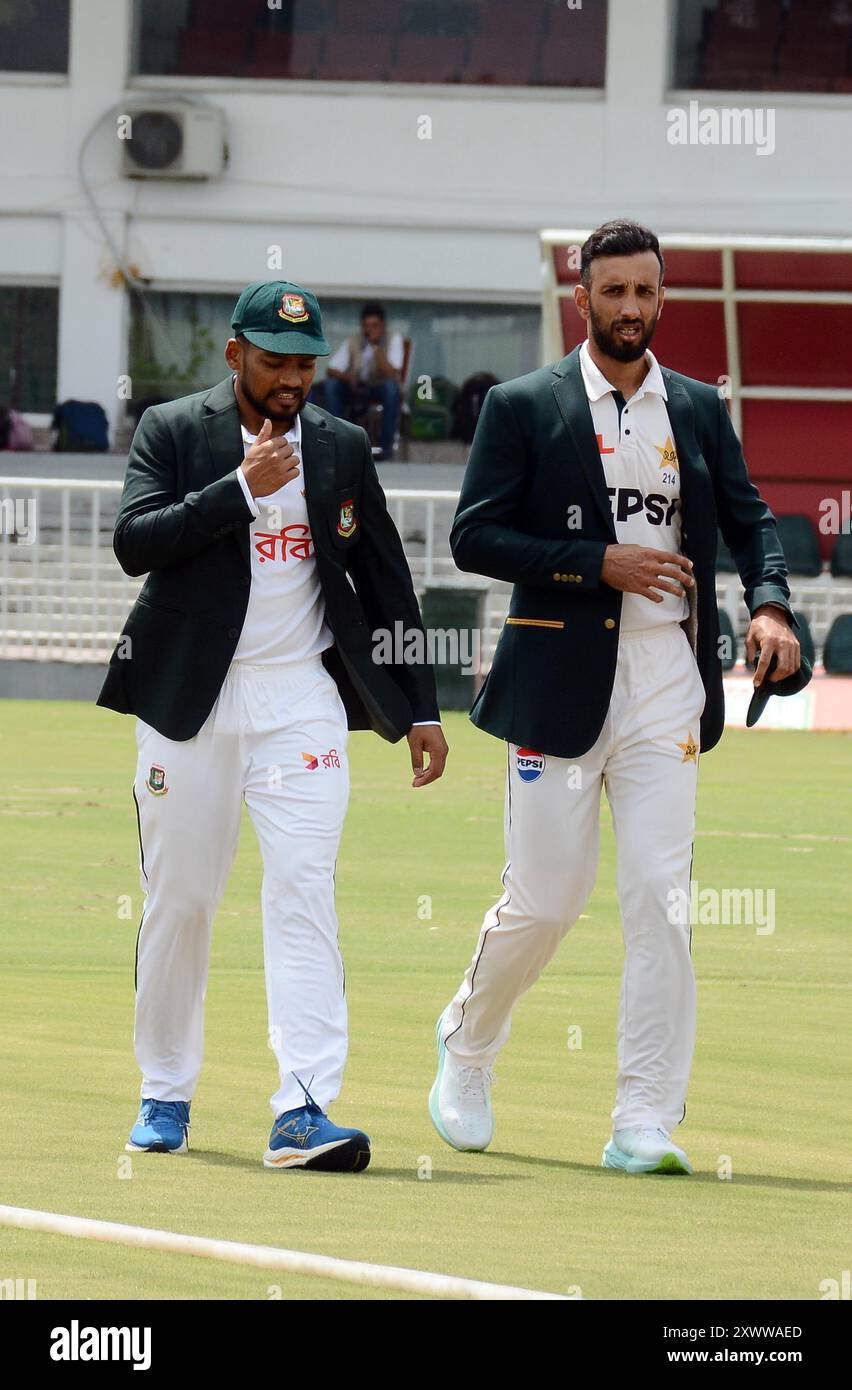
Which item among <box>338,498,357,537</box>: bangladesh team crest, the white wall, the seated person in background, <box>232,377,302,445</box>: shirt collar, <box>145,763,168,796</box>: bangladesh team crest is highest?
the white wall

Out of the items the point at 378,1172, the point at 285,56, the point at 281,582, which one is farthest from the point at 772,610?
the point at 285,56

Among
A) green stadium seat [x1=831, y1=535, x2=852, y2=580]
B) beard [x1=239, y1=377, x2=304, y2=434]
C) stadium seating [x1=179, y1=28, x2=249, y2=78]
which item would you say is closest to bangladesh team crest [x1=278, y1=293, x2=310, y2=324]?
beard [x1=239, y1=377, x2=304, y2=434]

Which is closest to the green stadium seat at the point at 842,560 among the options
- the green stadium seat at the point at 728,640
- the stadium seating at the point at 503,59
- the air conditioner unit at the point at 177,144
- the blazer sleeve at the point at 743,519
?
the green stadium seat at the point at 728,640

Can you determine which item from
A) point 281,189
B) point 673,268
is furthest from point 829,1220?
point 281,189

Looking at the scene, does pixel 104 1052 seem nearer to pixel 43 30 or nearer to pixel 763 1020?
pixel 763 1020

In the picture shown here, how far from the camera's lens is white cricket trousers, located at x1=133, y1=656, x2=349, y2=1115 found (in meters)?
5.54

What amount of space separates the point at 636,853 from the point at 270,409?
1.30 m

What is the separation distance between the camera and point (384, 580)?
19.3 ft

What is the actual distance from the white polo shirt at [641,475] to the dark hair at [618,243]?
24cm

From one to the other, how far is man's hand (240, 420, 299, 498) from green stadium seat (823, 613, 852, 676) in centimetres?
1374

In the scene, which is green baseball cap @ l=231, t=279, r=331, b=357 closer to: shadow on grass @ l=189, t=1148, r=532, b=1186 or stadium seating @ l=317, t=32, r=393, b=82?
shadow on grass @ l=189, t=1148, r=532, b=1186

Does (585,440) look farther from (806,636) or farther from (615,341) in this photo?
(806,636)

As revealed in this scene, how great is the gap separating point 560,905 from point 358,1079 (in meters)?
1.13

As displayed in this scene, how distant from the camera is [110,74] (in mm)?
30766
